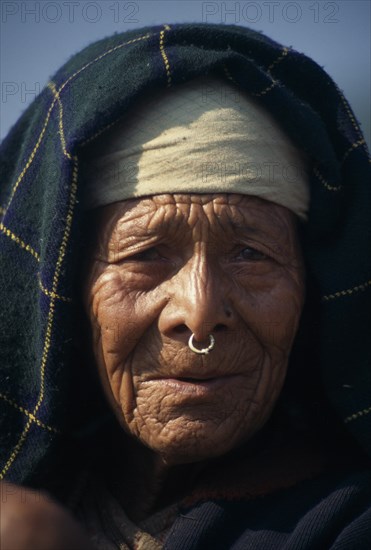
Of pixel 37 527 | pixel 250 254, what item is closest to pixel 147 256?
pixel 250 254

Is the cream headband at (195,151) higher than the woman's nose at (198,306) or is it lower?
higher

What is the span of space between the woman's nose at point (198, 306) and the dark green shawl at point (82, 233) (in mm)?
315

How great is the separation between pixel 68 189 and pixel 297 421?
1.07 metres

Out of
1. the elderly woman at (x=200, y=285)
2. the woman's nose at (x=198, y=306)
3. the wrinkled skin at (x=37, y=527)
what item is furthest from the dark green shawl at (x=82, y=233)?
the wrinkled skin at (x=37, y=527)

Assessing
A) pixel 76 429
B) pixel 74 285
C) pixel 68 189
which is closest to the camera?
pixel 68 189

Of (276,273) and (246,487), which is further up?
(276,273)

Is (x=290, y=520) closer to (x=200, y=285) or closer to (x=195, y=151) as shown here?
(x=200, y=285)

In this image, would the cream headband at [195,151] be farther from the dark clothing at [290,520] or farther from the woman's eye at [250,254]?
the dark clothing at [290,520]

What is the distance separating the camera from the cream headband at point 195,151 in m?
2.53

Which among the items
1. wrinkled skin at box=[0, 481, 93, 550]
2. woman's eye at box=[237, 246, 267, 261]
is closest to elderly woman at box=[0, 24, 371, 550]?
woman's eye at box=[237, 246, 267, 261]

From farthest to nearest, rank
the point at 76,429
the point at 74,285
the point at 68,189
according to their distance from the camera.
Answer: the point at 76,429 < the point at 74,285 < the point at 68,189

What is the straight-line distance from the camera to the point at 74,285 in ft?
8.64

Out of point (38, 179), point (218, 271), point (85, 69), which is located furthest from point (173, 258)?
point (85, 69)

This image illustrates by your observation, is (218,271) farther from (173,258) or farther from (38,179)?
(38,179)
